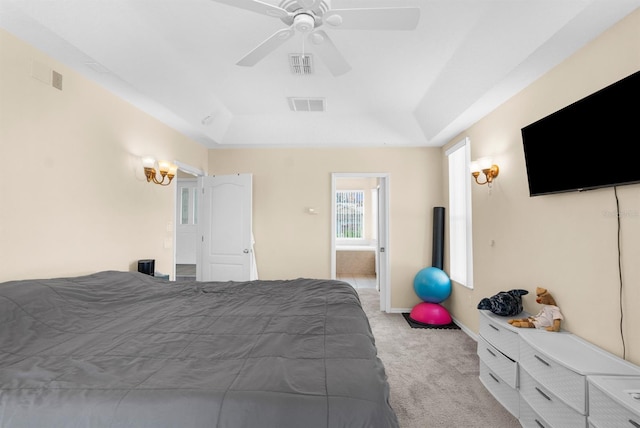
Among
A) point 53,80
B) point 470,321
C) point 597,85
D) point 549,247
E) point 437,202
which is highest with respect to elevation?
point 53,80

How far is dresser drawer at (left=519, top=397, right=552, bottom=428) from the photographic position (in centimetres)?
188

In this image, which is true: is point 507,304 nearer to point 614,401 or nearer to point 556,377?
point 556,377

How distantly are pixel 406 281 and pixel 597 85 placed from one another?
3313 millimetres

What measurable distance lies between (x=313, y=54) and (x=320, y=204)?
2.39m

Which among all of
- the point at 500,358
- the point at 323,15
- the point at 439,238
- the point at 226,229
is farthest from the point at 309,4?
the point at 439,238

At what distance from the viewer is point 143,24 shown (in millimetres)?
2281

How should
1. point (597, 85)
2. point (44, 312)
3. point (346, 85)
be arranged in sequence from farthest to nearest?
1. point (346, 85)
2. point (597, 85)
3. point (44, 312)

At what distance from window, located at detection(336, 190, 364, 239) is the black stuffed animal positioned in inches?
240

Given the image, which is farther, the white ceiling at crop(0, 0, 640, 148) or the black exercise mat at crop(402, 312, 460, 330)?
the black exercise mat at crop(402, 312, 460, 330)

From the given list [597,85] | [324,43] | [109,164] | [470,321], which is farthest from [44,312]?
[470,321]

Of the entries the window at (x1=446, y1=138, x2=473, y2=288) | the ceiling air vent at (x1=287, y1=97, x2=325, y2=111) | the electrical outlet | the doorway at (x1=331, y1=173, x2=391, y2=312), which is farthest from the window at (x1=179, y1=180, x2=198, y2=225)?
the window at (x1=446, y1=138, x2=473, y2=288)

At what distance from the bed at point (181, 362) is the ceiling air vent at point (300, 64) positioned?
6.54 feet

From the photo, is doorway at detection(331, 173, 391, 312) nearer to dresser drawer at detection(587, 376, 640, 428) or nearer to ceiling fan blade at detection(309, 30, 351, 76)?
ceiling fan blade at detection(309, 30, 351, 76)

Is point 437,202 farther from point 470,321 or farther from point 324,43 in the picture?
point 324,43
